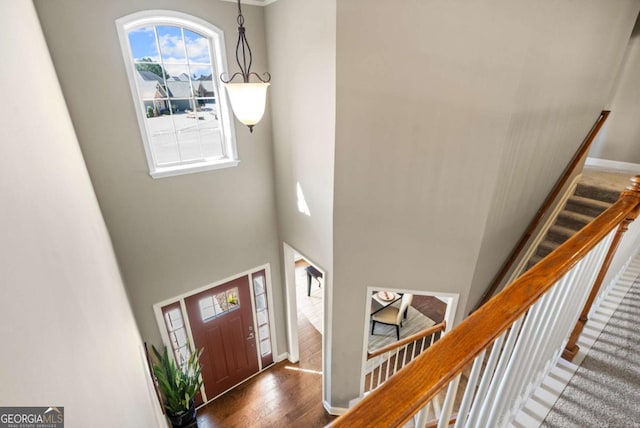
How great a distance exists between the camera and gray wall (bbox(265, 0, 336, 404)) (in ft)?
9.53

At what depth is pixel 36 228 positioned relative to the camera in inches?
39.2

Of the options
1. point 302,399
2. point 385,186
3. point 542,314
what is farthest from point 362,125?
point 302,399

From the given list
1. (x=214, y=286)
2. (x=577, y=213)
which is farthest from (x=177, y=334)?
(x=577, y=213)

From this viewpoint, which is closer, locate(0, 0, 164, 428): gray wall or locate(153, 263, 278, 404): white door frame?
locate(0, 0, 164, 428): gray wall

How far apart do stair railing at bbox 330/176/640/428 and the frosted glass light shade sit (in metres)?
2.17

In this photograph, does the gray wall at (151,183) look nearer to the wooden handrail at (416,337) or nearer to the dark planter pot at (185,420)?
the dark planter pot at (185,420)

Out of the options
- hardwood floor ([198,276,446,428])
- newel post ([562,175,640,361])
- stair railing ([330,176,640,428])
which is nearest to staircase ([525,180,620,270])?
newel post ([562,175,640,361])

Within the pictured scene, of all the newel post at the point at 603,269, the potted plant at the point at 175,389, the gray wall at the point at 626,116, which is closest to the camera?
the newel post at the point at 603,269

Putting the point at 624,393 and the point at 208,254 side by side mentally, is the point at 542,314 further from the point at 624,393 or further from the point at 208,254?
the point at 208,254

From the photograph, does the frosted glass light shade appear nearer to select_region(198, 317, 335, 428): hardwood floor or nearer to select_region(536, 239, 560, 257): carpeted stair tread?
select_region(536, 239, 560, 257): carpeted stair tread

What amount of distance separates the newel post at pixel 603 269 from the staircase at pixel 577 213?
233 centimetres

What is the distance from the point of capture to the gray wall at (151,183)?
275 cm

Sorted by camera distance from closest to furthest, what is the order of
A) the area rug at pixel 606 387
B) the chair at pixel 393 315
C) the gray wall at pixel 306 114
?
the area rug at pixel 606 387 → the gray wall at pixel 306 114 → the chair at pixel 393 315

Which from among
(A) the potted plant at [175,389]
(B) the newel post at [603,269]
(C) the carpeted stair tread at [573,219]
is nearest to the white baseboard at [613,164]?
(C) the carpeted stair tread at [573,219]
